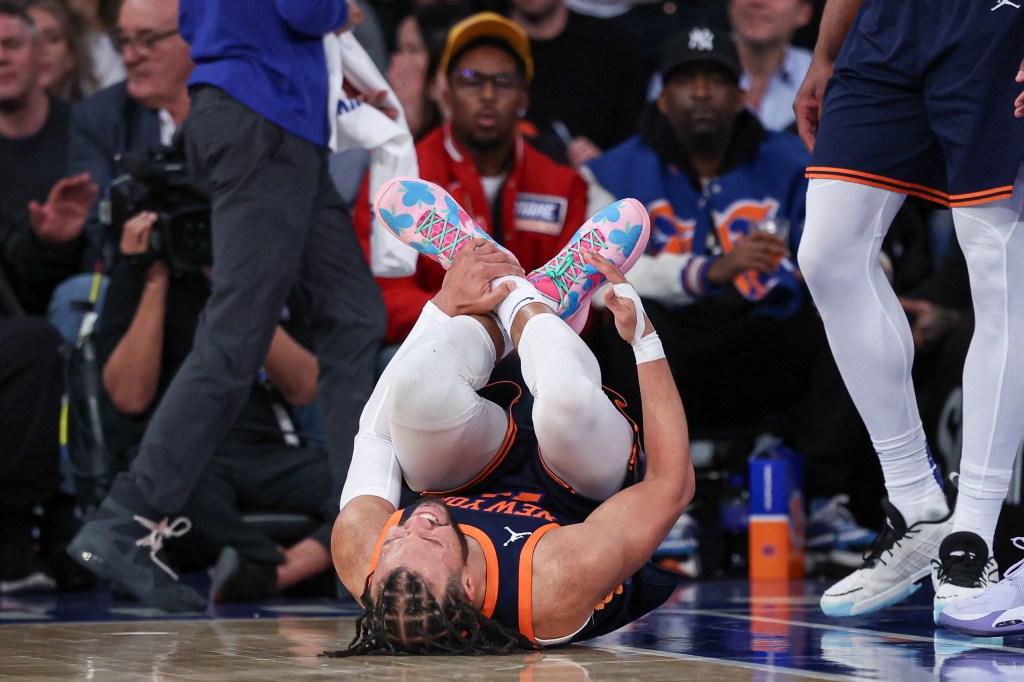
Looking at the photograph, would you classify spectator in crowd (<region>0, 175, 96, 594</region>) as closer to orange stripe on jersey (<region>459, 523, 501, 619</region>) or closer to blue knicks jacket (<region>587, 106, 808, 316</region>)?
blue knicks jacket (<region>587, 106, 808, 316</region>)

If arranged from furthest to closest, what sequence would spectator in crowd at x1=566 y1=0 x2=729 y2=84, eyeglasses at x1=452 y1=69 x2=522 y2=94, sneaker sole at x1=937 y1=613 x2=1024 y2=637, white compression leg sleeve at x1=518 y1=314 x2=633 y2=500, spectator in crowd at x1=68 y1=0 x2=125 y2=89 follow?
spectator in crowd at x1=566 y1=0 x2=729 y2=84 < spectator in crowd at x1=68 y1=0 x2=125 y2=89 < eyeglasses at x1=452 y1=69 x2=522 y2=94 < sneaker sole at x1=937 y1=613 x2=1024 y2=637 < white compression leg sleeve at x1=518 y1=314 x2=633 y2=500

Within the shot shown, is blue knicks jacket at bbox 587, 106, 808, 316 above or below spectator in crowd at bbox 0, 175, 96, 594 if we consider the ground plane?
above

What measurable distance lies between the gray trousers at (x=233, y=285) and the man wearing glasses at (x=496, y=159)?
1.27m

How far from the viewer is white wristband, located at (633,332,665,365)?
285 centimetres

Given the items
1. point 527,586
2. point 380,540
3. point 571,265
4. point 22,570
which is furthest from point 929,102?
point 22,570

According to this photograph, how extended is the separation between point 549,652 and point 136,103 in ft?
11.1

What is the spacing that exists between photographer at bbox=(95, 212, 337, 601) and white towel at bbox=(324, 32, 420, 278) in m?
0.30

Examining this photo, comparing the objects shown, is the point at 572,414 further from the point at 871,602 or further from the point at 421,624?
the point at 871,602

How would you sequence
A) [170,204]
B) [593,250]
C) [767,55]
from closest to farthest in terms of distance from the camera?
[593,250]
[170,204]
[767,55]

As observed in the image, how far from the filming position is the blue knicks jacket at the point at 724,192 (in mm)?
5121

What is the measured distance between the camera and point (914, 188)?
3.10 m

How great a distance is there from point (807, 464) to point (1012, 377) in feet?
6.92

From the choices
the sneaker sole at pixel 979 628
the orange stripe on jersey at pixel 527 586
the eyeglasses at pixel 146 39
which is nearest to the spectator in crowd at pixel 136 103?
the eyeglasses at pixel 146 39

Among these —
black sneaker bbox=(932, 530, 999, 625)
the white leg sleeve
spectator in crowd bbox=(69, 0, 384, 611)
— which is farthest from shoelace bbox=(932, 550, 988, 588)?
spectator in crowd bbox=(69, 0, 384, 611)
